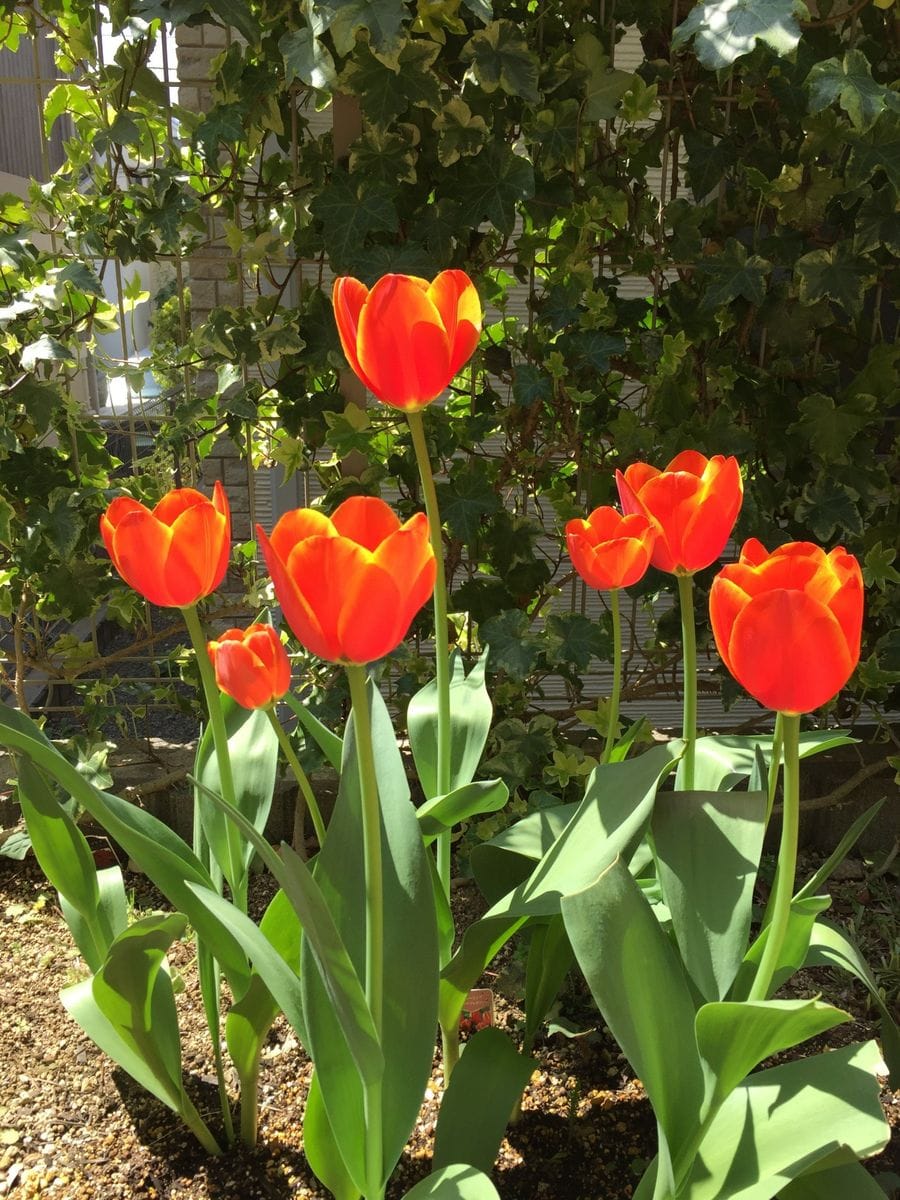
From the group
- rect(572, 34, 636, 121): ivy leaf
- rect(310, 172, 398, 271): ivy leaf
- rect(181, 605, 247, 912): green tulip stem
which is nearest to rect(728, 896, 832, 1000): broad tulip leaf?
rect(181, 605, 247, 912): green tulip stem

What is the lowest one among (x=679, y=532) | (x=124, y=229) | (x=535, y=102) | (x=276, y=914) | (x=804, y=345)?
(x=276, y=914)

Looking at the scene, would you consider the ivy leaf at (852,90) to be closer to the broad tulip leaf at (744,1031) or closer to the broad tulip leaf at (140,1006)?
the broad tulip leaf at (744,1031)

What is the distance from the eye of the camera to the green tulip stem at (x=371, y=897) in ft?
2.86

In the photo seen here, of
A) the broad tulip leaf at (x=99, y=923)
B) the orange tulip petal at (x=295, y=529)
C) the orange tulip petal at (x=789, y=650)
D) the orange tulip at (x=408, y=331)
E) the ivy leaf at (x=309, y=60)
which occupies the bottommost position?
the broad tulip leaf at (x=99, y=923)

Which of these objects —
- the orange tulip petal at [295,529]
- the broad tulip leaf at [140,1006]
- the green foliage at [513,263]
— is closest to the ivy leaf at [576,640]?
the green foliage at [513,263]

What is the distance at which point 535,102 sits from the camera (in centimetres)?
183

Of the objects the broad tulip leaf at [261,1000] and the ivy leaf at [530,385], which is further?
the ivy leaf at [530,385]

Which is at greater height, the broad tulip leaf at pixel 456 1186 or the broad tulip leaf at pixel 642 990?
the broad tulip leaf at pixel 642 990

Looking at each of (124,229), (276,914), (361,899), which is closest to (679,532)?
(361,899)

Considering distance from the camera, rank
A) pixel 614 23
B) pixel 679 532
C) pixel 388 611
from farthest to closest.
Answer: pixel 614 23 < pixel 679 532 < pixel 388 611

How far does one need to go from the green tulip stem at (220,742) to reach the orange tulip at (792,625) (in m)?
0.53

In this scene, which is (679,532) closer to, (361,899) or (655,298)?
(361,899)

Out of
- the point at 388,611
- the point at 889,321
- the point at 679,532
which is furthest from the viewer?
the point at 889,321

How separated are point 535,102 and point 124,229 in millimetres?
862
